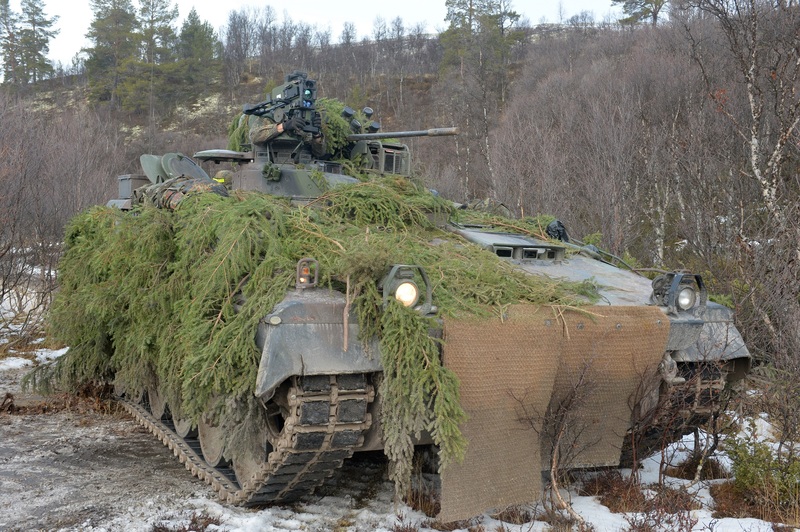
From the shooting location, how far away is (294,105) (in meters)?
7.95

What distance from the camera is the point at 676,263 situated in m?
18.8

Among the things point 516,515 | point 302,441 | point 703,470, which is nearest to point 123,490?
point 302,441

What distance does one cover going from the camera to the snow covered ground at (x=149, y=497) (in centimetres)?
530

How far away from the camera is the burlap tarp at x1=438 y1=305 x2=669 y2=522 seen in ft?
15.8

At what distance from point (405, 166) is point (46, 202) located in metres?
11.6

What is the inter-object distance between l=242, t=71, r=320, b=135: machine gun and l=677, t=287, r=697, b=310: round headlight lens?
407 cm

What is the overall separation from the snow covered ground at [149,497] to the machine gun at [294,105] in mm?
3498

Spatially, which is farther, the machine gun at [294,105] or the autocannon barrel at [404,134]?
the machine gun at [294,105]

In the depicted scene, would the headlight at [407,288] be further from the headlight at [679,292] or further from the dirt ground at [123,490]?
the headlight at [679,292]

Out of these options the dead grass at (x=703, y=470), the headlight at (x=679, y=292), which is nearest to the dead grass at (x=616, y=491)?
the dead grass at (x=703, y=470)

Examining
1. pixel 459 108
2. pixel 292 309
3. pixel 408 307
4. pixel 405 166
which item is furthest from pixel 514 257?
pixel 459 108

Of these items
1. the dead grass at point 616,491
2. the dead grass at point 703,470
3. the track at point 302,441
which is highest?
the track at point 302,441

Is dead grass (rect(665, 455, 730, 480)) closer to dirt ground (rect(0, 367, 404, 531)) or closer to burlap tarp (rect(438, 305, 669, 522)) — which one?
burlap tarp (rect(438, 305, 669, 522))

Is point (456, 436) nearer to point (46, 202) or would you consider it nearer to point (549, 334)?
point (549, 334)
